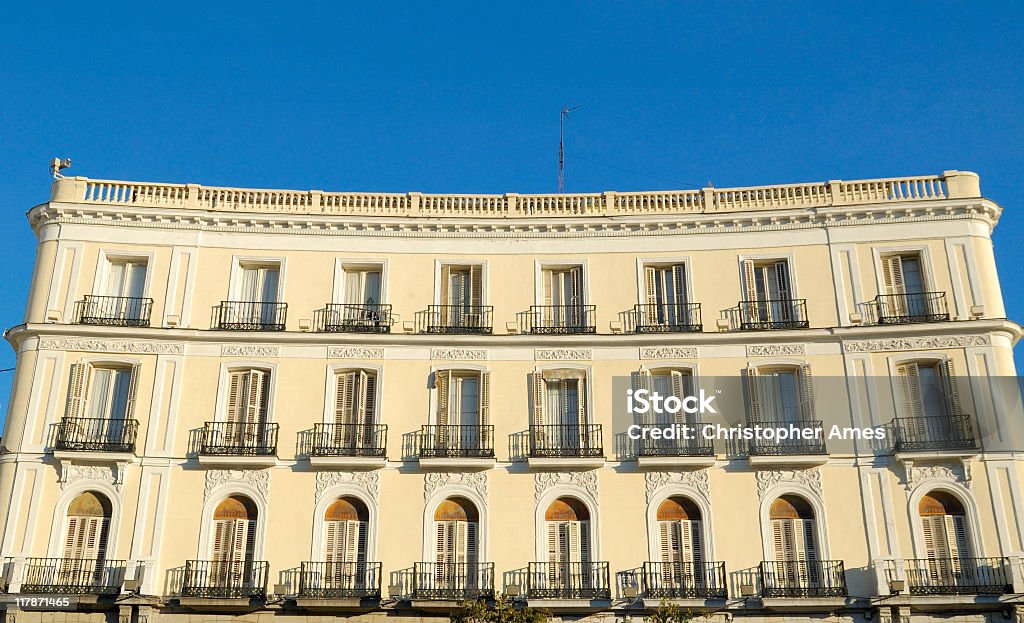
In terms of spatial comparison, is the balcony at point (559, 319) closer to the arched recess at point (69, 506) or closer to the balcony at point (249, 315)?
the balcony at point (249, 315)

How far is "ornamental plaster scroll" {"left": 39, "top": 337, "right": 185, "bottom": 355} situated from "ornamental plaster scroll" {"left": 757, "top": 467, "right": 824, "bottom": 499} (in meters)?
17.9

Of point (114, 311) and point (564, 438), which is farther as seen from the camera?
point (114, 311)

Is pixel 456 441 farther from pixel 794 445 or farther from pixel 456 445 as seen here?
pixel 794 445

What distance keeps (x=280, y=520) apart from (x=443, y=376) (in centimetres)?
639

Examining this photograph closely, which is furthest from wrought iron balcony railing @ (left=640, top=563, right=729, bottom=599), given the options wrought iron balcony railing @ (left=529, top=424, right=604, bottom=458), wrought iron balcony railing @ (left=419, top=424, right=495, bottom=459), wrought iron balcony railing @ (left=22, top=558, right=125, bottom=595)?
wrought iron balcony railing @ (left=22, top=558, right=125, bottom=595)

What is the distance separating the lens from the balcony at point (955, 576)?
2661 centimetres

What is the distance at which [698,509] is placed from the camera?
93.5 feet

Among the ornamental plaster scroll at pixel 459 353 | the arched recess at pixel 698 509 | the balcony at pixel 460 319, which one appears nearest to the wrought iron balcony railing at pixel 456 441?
the ornamental plaster scroll at pixel 459 353

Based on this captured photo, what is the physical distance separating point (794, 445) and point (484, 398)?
9.29 meters

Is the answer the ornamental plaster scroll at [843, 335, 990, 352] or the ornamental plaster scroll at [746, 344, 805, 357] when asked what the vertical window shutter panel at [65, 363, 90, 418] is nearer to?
the ornamental plaster scroll at [746, 344, 805, 357]

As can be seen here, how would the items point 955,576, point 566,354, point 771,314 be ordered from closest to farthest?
point 955,576 < point 566,354 < point 771,314

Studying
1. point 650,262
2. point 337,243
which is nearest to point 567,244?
point 650,262


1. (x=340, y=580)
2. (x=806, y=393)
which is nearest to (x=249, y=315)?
(x=340, y=580)

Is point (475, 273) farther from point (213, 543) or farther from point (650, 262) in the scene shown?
point (213, 543)
